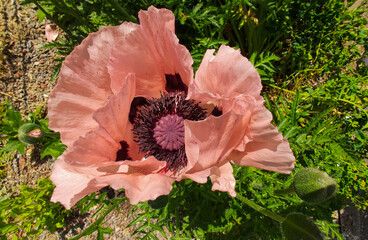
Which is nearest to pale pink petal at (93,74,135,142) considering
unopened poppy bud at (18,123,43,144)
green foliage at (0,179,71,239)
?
unopened poppy bud at (18,123,43,144)

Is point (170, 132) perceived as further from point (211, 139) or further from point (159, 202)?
point (211, 139)

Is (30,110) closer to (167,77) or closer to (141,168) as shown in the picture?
(167,77)

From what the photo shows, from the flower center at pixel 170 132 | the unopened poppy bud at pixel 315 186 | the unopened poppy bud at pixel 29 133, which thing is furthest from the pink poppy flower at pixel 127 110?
the unopened poppy bud at pixel 29 133

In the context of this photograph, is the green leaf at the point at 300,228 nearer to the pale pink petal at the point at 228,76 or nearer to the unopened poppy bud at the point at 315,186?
the unopened poppy bud at the point at 315,186

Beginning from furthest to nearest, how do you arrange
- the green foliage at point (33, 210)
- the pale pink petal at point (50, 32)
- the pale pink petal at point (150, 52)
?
1. the pale pink petal at point (50, 32)
2. the green foliage at point (33, 210)
3. the pale pink petal at point (150, 52)

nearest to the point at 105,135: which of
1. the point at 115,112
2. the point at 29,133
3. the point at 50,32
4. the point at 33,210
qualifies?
the point at 115,112

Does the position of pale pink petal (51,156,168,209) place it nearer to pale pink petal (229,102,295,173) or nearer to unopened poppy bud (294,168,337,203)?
pale pink petal (229,102,295,173)
